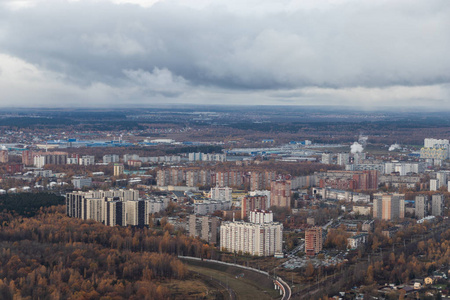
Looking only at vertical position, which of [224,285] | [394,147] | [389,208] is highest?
[394,147]

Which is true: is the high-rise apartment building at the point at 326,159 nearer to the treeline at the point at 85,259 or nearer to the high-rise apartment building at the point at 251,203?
the high-rise apartment building at the point at 251,203

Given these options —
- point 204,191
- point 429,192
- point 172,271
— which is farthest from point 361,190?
point 172,271

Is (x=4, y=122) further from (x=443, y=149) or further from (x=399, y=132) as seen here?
(x=443, y=149)

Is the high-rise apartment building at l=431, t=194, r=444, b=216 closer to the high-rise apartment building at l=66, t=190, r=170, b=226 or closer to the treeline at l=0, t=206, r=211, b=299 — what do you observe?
the treeline at l=0, t=206, r=211, b=299

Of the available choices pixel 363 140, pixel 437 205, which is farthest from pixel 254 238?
pixel 363 140

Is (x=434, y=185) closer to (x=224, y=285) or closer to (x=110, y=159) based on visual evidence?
(x=224, y=285)

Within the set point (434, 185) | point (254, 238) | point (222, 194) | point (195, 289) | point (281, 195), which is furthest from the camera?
point (434, 185)

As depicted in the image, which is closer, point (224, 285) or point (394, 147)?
point (224, 285)
